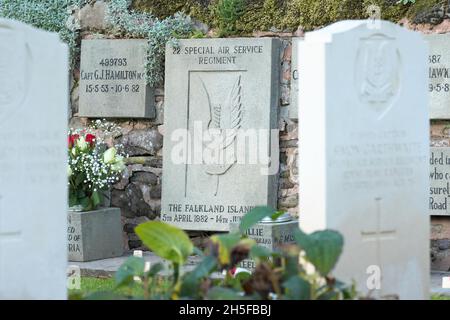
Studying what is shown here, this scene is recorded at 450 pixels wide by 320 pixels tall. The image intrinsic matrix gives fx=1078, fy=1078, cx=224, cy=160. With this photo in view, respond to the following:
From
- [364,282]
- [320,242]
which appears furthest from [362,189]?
[320,242]

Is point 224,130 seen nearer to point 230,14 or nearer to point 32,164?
point 230,14

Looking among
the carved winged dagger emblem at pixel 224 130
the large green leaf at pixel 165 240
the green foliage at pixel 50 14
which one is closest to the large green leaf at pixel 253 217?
the large green leaf at pixel 165 240

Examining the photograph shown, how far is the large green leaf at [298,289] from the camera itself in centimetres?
441

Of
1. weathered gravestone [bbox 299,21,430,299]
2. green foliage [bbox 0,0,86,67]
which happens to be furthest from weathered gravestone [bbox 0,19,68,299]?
green foliage [bbox 0,0,86,67]

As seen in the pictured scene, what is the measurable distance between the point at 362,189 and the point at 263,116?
3.28m

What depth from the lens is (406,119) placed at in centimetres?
552

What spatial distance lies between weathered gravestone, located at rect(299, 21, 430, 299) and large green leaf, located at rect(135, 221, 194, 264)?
650 mm

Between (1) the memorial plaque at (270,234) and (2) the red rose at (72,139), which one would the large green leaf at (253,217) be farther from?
(2) the red rose at (72,139)

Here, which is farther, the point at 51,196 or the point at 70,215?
the point at 70,215

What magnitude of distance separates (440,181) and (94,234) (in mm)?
2713

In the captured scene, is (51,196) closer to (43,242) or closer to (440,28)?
(43,242)

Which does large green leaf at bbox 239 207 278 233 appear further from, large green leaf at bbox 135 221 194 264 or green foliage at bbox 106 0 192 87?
green foliage at bbox 106 0 192 87
